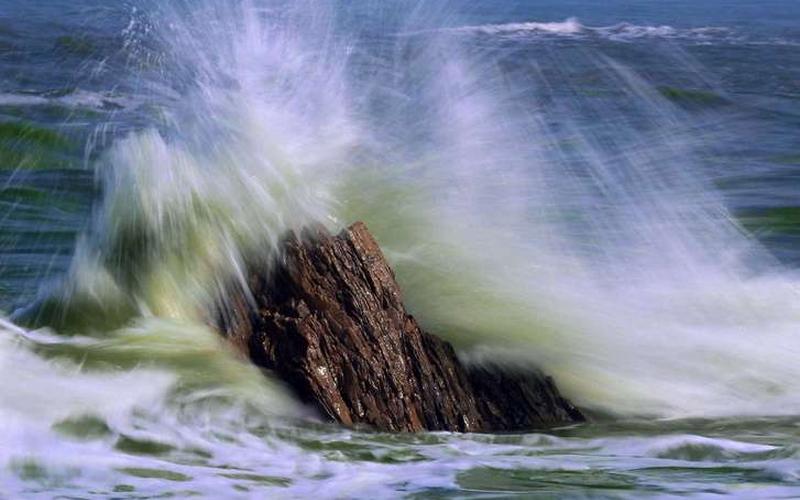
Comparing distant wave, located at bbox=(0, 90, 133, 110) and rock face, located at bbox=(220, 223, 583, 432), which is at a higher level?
distant wave, located at bbox=(0, 90, 133, 110)

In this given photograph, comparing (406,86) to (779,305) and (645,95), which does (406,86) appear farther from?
(645,95)

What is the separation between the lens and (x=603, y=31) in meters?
27.1

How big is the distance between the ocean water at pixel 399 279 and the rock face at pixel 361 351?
0.10 meters

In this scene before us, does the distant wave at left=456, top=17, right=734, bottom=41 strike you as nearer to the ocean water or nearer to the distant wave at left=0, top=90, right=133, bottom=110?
the distant wave at left=0, top=90, right=133, bottom=110

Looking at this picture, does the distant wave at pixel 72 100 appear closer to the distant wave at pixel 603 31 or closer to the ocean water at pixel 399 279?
the ocean water at pixel 399 279

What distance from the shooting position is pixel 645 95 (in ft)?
62.7

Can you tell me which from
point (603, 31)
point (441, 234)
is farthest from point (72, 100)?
point (603, 31)

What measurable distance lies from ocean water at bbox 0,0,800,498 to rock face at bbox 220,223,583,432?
10 centimetres

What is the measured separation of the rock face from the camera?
16.9ft

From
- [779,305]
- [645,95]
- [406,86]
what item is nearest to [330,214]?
[779,305]

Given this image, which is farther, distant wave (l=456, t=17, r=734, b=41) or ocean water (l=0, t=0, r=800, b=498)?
distant wave (l=456, t=17, r=734, b=41)

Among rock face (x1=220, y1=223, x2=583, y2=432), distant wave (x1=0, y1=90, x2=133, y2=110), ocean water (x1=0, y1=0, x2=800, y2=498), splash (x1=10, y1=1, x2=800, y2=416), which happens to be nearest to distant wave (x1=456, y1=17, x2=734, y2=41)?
distant wave (x1=0, y1=90, x2=133, y2=110)

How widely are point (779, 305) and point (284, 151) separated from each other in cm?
240

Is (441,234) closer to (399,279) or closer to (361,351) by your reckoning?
(399,279)
